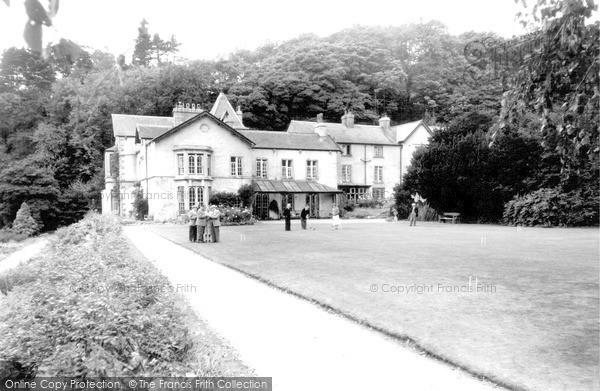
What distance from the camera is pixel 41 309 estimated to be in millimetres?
5402

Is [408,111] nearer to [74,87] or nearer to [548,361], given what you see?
[74,87]

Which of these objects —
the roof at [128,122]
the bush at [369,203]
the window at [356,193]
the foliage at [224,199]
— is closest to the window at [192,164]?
the foliage at [224,199]

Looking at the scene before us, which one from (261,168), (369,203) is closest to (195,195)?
(261,168)

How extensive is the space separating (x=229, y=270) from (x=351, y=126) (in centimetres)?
4402

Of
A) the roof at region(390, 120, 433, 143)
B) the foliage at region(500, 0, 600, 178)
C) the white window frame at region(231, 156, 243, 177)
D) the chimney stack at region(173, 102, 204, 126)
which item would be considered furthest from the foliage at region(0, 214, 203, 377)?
the roof at region(390, 120, 433, 143)

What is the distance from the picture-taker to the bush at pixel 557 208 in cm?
2967

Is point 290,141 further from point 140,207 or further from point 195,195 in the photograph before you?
point 140,207

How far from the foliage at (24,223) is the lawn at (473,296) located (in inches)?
810

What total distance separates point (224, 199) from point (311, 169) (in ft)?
35.1

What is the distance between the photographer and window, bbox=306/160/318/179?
47.1 metres

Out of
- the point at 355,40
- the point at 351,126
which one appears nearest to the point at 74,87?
the point at 351,126

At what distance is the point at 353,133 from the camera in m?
54.0

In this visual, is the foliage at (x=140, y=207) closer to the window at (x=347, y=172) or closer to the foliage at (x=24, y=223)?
the foliage at (x=24, y=223)

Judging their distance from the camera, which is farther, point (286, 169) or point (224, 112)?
point (224, 112)
